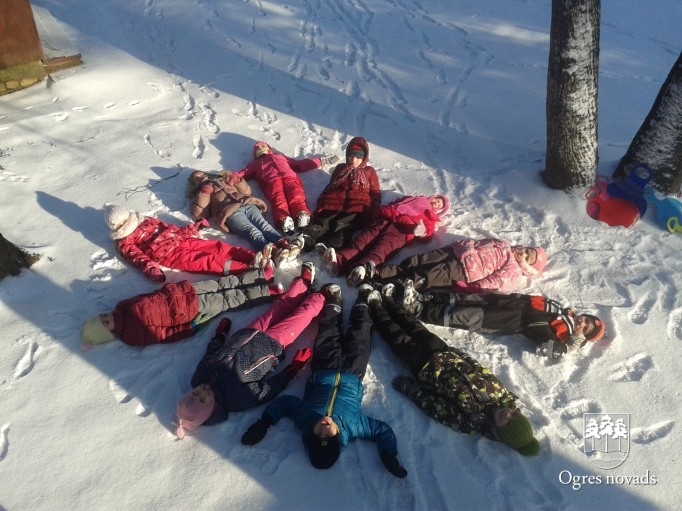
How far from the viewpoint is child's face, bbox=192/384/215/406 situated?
384 centimetres

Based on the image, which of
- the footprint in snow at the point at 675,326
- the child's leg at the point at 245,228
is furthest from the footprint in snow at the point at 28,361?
the footprint in snow at the point at 675,326

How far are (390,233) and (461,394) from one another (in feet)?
6.25

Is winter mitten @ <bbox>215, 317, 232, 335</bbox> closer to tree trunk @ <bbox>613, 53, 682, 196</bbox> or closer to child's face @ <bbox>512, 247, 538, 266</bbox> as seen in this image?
child's face @ <bbox>512, 247, 538, 266</bbox>

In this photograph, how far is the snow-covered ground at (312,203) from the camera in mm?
3641

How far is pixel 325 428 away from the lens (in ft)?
12.0

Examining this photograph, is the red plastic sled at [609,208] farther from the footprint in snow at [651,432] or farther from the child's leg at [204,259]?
the child's leg at [204,259]

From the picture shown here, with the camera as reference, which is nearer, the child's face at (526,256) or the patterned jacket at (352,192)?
the child's face at (526,256)

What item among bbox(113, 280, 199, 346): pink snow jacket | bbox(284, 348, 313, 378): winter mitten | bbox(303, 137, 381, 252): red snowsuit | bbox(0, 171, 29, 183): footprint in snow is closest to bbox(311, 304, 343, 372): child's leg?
bbox(284, 348, 313, 378): winter mitten

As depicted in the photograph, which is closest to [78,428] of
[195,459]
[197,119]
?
[195,459]

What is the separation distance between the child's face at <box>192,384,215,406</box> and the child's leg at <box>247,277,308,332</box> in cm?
73

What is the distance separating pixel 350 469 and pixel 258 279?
1.94 m

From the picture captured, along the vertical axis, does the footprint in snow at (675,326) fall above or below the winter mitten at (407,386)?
above

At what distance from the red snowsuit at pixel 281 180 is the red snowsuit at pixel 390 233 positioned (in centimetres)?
72

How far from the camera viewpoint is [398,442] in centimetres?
385
